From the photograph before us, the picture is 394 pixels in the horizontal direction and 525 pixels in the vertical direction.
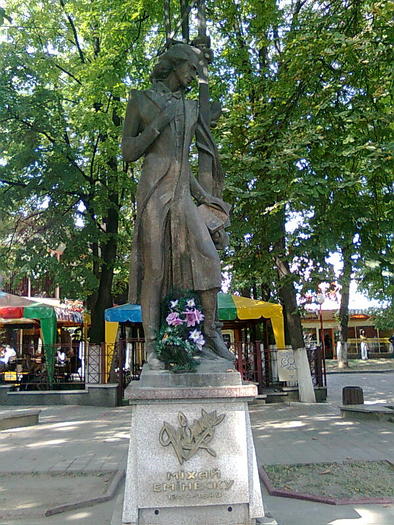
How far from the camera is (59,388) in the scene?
49.4 feet

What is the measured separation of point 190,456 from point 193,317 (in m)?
1.10

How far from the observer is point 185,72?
4.85m

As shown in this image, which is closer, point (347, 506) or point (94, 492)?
point (347, 506)

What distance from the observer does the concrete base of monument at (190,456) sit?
383cm

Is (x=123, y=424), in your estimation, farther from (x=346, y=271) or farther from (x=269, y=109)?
(x=269, y=109)

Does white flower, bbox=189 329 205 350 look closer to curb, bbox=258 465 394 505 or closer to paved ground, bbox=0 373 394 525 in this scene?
paved ground, bbox=0 373 394 525

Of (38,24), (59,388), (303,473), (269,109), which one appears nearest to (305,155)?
(269,109)

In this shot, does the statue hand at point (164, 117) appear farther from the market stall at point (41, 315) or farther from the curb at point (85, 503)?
the market stall at point (41, 315)

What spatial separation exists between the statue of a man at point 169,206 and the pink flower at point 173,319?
0.83 feet

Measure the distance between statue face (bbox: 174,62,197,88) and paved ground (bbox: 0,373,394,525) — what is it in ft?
13.5

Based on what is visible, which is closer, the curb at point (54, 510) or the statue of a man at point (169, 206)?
the statue of a man at point (169, 206)

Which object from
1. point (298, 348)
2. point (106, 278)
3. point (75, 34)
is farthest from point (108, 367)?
point (75, 34)

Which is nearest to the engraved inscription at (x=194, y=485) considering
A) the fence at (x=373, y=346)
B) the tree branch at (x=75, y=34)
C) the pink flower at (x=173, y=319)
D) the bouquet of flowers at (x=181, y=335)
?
the bouquet of flowers at (x=181, y=335)

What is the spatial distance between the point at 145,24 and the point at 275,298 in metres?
10.9
